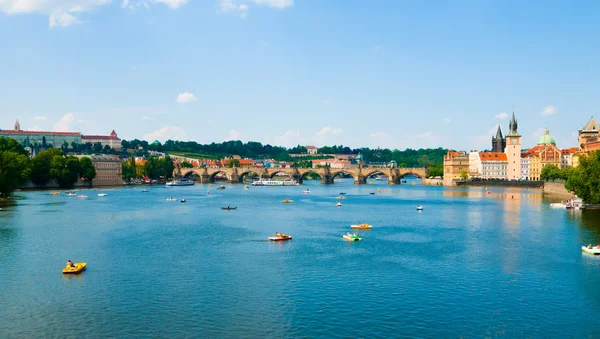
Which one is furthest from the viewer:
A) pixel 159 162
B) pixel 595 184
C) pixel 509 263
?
pixel 159 162

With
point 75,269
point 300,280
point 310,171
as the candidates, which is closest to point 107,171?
point 310,171

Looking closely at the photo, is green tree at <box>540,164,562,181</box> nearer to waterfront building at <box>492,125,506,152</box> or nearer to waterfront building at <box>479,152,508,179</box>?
waterfront building at <box>479,152,508,179</box>

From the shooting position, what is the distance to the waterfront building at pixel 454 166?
15375cm

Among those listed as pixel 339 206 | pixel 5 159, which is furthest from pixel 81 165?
pixel 339 206

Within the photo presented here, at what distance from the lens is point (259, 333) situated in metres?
22.5

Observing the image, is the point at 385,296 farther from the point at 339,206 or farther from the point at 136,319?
the point at 339,206

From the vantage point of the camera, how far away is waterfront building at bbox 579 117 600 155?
107m

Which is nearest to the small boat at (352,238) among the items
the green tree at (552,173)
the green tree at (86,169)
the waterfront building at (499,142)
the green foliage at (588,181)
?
the green foliage at (588,181)

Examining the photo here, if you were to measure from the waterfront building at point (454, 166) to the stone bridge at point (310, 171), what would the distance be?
26.1 ft

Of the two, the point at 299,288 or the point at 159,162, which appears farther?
the point at 159,162

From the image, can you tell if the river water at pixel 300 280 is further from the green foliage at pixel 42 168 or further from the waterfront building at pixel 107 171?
the waterfront building at pixel 107 171

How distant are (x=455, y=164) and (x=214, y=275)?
130 m

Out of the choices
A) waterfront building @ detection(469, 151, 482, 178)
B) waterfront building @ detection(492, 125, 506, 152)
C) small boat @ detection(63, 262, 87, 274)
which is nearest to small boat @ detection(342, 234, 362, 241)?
small boat @ detection(63, 262, 87, 274)

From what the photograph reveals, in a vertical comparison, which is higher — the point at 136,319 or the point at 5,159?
the point at 5,159
